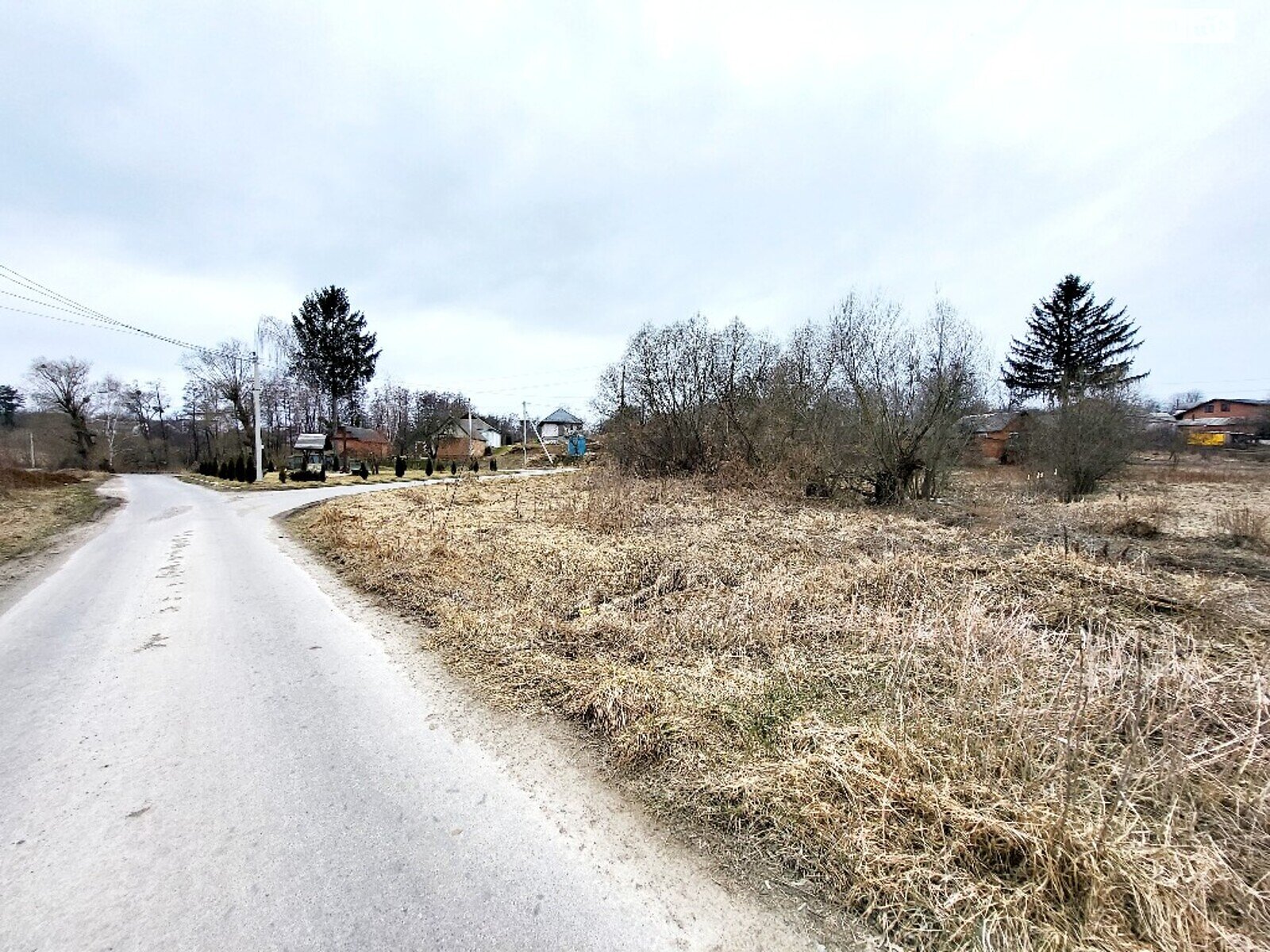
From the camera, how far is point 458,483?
20.5m

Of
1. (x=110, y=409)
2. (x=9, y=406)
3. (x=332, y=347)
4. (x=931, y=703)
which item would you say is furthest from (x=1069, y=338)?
(x=9, y=406)

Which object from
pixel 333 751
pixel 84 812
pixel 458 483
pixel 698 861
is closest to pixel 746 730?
pixel 698 861

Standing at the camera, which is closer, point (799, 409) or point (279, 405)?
point (799, 409)

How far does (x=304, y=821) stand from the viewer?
7.70ft

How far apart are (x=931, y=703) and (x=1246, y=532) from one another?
10.4m

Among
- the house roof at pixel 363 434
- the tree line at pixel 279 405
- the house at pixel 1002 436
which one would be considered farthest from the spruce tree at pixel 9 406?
the house at pixel 1002 436

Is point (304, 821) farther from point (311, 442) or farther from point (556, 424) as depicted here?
point (556, 424)

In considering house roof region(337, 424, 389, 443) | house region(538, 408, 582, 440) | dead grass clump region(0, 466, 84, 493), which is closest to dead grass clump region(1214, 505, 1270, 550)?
dead grass clump region(0, 466, 84, 493)

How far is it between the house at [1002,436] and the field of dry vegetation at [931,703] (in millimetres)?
15720

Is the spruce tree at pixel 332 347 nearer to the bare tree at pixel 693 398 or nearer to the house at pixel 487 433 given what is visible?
the house at pixel 487 433

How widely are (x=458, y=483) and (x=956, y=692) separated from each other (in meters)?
19.7

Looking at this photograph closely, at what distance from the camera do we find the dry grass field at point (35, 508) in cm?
998

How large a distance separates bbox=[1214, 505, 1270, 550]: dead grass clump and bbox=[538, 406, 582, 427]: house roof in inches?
2259

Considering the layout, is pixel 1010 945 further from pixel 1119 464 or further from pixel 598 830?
pixel 1119 464
